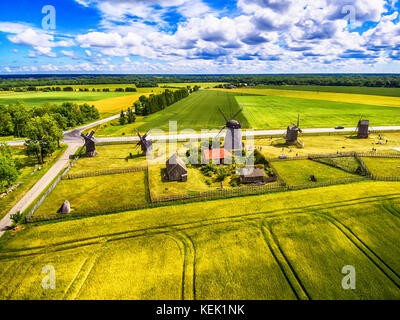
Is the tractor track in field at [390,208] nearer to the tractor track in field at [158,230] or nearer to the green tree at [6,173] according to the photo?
the tractor track in field at [158,230]

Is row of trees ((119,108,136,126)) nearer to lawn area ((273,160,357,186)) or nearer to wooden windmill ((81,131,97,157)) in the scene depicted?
wooden windmill ((81,131,97,157))

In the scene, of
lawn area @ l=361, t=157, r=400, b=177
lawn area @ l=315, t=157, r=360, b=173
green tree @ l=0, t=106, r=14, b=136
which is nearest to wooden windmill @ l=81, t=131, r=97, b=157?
green tree @ l=0, t=106, r=14, b=136

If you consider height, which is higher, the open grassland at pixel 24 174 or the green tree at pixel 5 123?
the green tree at pixel 5 123

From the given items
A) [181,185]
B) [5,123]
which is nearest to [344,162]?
[181,185]

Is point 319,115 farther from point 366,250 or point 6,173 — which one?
point 6,173

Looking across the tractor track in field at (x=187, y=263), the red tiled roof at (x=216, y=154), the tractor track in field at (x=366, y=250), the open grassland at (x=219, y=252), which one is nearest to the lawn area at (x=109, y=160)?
the red tiled roof at (x=216, y=154)
